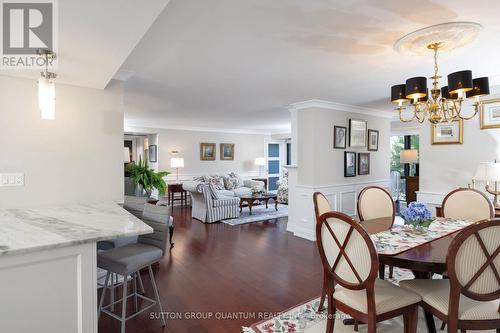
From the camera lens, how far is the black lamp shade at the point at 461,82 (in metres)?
2.06

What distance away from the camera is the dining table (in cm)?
177

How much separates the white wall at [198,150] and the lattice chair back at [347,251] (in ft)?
22.5

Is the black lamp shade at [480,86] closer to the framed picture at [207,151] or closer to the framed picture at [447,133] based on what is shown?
the framed picture at [447,133]

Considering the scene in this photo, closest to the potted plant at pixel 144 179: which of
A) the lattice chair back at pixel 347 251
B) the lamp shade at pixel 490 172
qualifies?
the lattice chair back at pixel 347 251

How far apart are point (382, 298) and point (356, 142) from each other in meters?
4.02

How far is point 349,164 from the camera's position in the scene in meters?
5.28

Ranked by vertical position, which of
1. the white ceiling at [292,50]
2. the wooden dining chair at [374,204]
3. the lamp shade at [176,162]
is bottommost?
the wooden dining chair at [374,204]

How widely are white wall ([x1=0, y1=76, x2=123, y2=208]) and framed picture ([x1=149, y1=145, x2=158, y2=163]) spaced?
207 inches

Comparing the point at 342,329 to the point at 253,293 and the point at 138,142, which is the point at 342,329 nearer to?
the point at 253,293

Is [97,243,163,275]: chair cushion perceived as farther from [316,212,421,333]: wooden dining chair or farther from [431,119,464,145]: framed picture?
[431,119,464,145]: framed picture

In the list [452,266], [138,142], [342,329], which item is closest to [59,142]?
[342,329]

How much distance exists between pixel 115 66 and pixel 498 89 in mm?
4526

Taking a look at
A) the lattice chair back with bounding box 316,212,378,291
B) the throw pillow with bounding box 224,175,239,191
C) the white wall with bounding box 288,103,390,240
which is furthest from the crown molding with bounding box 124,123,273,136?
the lattice chair back with bounding box 316,212,378,291

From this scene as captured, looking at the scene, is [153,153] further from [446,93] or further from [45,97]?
[446,93]
